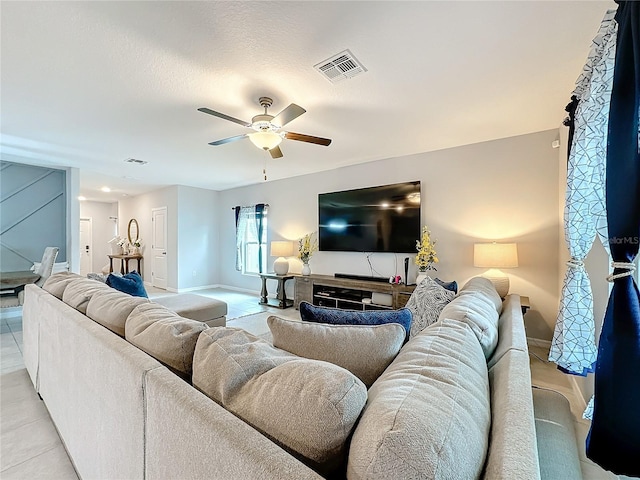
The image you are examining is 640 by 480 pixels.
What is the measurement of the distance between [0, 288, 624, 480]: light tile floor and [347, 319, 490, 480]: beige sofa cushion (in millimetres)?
1451

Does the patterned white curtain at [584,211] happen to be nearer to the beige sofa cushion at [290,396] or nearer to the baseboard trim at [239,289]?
the beige sofa cushion at [290,396]

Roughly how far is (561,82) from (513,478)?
9.61 feet

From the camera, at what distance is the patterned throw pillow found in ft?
6.49

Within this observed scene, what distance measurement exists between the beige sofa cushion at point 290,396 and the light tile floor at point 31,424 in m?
1.46

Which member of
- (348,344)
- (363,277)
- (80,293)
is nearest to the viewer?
(348,344)

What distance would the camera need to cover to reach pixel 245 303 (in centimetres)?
541

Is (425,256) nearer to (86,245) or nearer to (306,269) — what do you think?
(306,269)

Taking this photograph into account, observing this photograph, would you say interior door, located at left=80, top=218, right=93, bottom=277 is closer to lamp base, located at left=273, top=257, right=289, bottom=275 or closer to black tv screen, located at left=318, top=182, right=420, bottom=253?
lamp base, located at left=273, top=257, right=289, bottom=275

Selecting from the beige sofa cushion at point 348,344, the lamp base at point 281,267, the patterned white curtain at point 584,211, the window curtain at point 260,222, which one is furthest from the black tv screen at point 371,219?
the beige sofa cushion at point 348,344

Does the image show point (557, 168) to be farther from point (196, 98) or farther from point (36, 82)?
point (36, 82)

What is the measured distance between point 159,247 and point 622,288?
7.93 m

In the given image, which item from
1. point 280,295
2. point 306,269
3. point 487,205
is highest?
point 487,205

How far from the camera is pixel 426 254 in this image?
12.5ft

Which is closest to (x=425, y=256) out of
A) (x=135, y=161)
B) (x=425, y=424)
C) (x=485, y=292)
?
(x=485, y=292)
